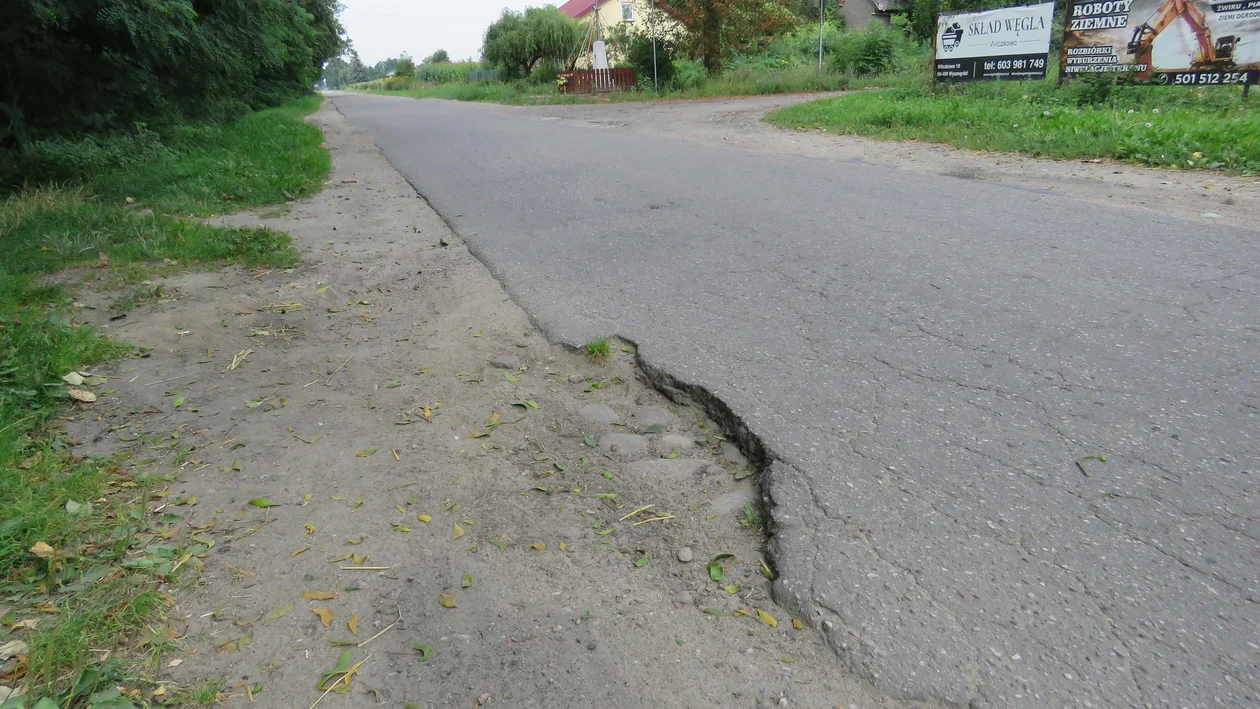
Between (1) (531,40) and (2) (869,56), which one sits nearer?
(2) (869,56)

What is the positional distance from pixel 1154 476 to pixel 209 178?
400 inches

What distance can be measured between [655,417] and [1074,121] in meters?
9.37

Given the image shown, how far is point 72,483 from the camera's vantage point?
112 inches

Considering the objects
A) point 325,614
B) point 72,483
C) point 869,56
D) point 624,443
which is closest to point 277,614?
point 325,614

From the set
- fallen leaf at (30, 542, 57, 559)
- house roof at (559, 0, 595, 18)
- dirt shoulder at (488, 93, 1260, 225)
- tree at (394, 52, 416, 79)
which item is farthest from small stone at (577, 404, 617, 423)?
tree at (394, 52, 416, 79)

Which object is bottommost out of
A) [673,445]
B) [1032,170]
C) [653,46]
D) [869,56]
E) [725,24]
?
[673,445]

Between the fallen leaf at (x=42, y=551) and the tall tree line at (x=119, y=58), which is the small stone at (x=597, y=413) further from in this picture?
the tall tree line at (x=119, y=58)

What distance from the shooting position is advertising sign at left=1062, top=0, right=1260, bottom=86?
10406mm

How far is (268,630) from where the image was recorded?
7.37ft

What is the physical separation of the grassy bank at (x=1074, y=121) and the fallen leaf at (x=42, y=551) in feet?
31.4

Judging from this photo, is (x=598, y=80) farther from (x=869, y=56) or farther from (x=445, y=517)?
(x=445, y=517)

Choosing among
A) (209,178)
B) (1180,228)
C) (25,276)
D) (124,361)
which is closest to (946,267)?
(1180,228)

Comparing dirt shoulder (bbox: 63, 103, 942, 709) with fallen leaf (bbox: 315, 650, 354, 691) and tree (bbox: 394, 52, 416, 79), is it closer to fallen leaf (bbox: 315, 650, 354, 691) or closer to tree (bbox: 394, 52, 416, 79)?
fallen leaf (bbox: 315, 650, 354, 691)

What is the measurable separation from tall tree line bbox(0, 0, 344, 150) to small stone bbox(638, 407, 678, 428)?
25.3 ft
